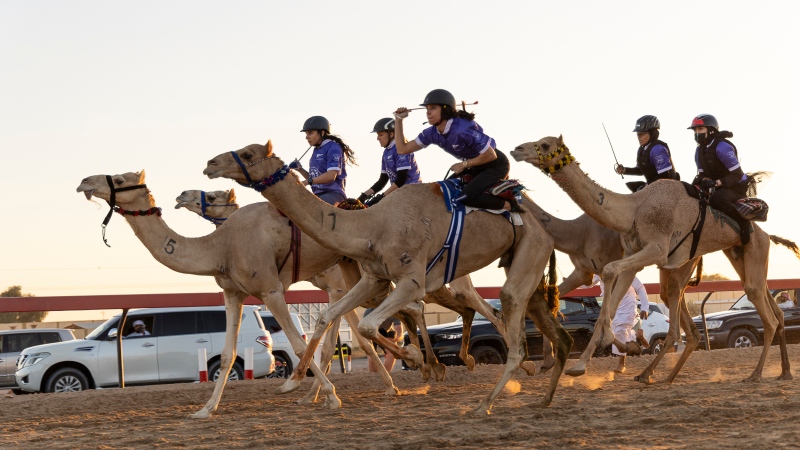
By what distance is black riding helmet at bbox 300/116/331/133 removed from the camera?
43.8 ft

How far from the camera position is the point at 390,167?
1349 centimetres

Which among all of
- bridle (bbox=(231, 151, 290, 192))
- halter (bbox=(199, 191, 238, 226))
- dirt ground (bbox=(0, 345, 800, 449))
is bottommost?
dirt ground (bbox=(0, 345, 800, 449))

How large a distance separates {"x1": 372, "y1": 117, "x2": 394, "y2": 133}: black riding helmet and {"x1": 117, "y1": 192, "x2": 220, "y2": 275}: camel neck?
9.59ft

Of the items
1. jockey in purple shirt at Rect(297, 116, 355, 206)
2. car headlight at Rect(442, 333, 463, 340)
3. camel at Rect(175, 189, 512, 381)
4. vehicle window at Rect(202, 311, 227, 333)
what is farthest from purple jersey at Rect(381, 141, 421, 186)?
vehicle window at Rect(202, 311, 227, 333)

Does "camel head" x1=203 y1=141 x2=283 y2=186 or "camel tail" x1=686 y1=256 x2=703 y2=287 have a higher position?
"camel head" x1=203 y1=141 x2=283 y2=186

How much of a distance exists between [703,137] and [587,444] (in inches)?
288

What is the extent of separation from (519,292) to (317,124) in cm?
393

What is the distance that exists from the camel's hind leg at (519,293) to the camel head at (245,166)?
2.63 metres

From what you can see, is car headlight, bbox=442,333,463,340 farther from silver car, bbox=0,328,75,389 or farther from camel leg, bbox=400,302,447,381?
silver car, bbox=0,328,75,389

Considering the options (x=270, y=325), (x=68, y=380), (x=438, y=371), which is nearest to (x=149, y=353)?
(x=68, y=380)

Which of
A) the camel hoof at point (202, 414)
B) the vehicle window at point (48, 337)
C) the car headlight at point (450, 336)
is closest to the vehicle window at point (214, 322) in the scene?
the car headlight at point (450, 336)

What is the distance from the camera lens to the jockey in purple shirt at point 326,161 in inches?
515

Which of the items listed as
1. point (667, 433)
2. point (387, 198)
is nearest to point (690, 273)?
point (387, 198)

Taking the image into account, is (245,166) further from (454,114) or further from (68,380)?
(68,380)
